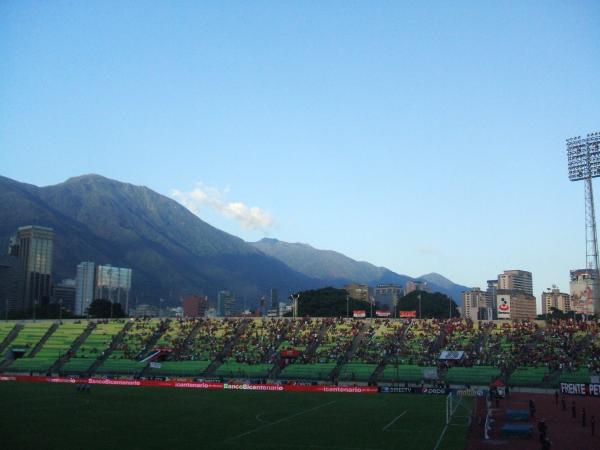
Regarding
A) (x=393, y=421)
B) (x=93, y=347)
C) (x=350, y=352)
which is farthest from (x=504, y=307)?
(x=93, y=347)

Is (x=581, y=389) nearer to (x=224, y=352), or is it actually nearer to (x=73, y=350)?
(x=224, y=352)

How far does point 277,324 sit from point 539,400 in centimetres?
5891

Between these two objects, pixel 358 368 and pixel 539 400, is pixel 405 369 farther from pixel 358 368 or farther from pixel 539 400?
pixel 539 400

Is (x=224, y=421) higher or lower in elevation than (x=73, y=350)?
lower

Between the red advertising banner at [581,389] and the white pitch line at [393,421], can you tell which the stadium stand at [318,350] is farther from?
the white pitch line at [393,421]

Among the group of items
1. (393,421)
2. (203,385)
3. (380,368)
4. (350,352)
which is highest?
(350,352)

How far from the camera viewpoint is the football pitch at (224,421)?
39594 millimetres

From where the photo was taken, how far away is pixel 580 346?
8950 centimetres

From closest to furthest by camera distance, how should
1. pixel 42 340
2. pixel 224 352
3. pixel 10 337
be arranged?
pixel 224 352 < pixel 42 340 < pixel 10 337

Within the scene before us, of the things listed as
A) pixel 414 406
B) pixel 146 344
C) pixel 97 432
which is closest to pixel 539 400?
pixel 414 406

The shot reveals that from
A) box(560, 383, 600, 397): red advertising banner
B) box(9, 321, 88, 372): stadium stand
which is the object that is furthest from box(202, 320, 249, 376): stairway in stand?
box(560, 383, 600, 397): red advertising banner

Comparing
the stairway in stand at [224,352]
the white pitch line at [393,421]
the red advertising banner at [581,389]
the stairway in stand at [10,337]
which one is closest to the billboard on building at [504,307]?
the red advertising banner at [581,389]

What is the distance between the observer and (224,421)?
4972cm

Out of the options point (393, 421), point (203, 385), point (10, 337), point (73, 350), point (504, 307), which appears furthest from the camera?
point (10, 337)
